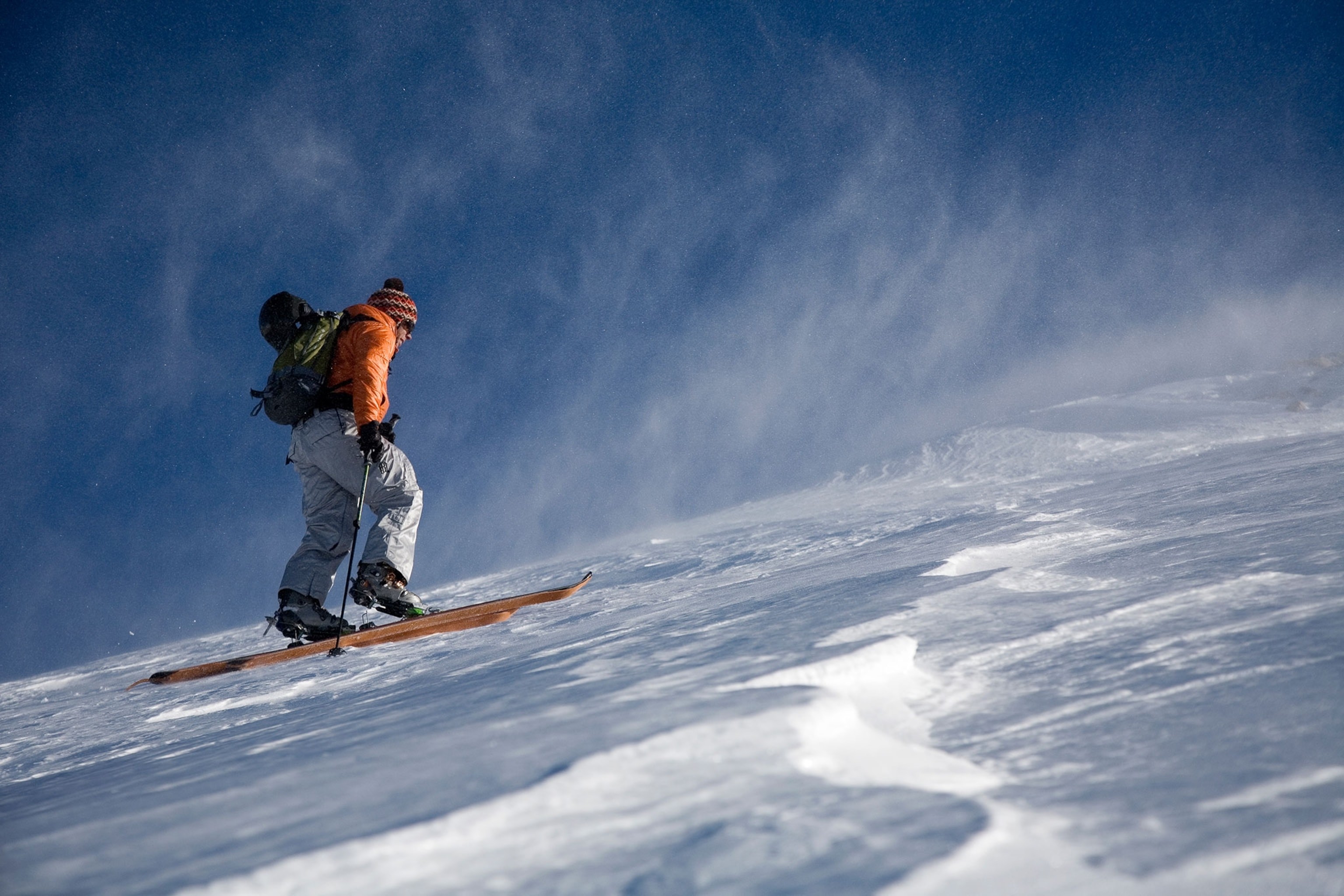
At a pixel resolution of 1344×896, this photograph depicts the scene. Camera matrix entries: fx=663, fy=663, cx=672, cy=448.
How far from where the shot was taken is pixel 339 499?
4.07 metres

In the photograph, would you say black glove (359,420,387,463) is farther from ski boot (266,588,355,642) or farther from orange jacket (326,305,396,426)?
ski boot (266,588,355,642)

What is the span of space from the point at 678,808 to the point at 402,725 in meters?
0.96

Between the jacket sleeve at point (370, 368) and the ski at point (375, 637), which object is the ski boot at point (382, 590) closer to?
the ski at point (375, 637)

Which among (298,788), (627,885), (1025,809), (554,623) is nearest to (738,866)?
(627,885)

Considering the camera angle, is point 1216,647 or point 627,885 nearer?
point 627,885

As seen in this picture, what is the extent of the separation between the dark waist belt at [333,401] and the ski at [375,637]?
1.34 m

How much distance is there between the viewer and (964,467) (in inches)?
1134

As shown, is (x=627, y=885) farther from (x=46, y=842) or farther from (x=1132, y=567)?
(x=1132, y=567)

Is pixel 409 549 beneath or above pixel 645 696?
above

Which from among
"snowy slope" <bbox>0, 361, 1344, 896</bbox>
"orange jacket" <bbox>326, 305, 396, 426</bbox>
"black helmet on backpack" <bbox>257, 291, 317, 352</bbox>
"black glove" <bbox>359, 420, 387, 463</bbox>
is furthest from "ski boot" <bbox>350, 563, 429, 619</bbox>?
"black helmet on backpack" <bbox>257, 291, 317, 352</bbox>

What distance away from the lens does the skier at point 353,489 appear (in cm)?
374

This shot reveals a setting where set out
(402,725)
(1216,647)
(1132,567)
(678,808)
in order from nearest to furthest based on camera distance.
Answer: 1. (678,808)
2. (1216,647)
3. (402,725)
4. (1132,567)

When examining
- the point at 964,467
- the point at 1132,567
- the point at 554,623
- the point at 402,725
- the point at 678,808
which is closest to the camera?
the point at 678,808

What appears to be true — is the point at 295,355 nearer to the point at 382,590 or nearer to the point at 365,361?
the point at 365,361
